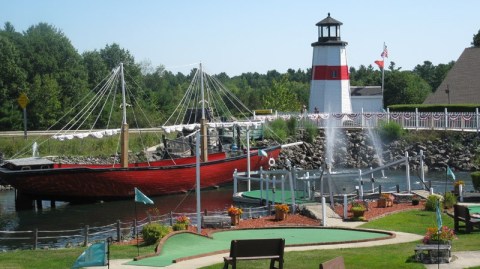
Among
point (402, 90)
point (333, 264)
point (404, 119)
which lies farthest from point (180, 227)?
point (402, 90)

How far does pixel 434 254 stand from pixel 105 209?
2946 centimetres

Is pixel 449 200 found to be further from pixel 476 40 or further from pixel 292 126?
pixel 476 40

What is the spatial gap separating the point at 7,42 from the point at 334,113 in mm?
33113

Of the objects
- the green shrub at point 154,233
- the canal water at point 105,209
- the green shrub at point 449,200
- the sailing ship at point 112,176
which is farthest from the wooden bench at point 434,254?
the sailing ship at point 112,176

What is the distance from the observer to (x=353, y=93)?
280ft

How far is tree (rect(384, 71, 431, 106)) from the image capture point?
100 metres

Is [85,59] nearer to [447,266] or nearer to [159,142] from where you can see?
[159,142]

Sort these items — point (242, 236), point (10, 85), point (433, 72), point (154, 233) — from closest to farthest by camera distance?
point (154, 233) < point (242, 236) < point (10, 85) < point (433, 72)

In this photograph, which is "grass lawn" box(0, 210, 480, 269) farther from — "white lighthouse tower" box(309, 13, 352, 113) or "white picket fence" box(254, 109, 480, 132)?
"white lighthouse tower" box(309, 13, 352, 113)

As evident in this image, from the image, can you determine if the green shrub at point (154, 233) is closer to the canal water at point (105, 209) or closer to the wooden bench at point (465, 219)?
the wooden bench at point (465, 219)

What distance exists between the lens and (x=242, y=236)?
27047mm

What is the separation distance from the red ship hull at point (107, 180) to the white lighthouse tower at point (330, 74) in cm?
2434

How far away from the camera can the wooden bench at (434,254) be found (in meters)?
20.2

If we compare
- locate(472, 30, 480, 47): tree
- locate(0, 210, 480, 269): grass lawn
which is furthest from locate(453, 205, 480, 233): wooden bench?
locate(472, 30, 480, 47): tree
